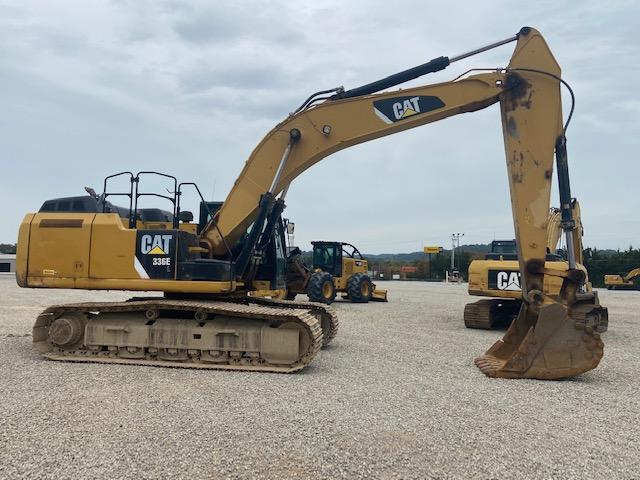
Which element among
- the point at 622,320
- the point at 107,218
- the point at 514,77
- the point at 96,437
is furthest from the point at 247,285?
the point at 622,320

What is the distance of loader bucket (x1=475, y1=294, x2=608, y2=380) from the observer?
709cm

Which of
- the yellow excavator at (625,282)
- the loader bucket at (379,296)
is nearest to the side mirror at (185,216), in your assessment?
the loader bucket at (379,296)

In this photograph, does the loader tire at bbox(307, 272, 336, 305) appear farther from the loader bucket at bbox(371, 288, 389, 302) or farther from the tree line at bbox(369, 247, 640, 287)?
the tree line at bbox(369, 247, 640, 287)

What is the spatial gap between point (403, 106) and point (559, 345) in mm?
4228

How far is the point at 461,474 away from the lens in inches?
155

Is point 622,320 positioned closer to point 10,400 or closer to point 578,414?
point 578,414


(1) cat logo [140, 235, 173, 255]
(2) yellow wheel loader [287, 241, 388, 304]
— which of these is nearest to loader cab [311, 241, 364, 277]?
(2) yellow wheel loader [287, 241, 388, 304]

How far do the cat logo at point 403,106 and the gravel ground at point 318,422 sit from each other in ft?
12.7

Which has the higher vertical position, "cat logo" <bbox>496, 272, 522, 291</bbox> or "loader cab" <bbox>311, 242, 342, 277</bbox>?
"loader cab" <bbox>311, 242, 342, 277</bbox>

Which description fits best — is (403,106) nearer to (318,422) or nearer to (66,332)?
(318,422)

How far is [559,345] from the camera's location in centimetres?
716

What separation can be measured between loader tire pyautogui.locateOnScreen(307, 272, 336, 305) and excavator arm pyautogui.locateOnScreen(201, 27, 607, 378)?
32.5 ft

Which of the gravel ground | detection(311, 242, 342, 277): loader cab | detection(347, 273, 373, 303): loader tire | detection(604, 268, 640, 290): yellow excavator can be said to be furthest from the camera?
detection(604, 268, 640, 290): yellow excavator

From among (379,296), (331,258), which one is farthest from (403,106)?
(379,296)
